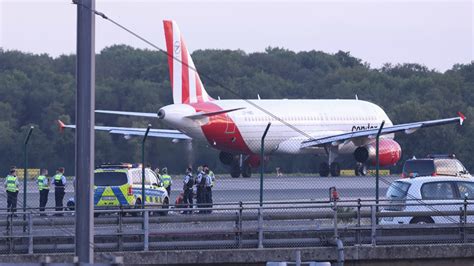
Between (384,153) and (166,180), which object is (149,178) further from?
(384,153)

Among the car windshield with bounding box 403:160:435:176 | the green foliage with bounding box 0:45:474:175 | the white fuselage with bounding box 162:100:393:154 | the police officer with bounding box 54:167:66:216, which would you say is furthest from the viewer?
the white fuselage with bounding box 162:100:393:154

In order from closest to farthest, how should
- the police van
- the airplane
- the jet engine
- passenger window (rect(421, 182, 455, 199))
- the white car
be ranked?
the white car → passenger window (rect(421, 182, 455, 199)) → the police van → the airplane → the jet engine

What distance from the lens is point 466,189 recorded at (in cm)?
2261

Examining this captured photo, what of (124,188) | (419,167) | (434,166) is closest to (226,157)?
(419,167)

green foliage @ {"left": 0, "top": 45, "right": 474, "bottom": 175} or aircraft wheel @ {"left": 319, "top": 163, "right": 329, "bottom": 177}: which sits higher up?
green foliage @ {"left": 0, "top": 45, "right": 474, "bottom": 175}

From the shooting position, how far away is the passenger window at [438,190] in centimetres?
2223

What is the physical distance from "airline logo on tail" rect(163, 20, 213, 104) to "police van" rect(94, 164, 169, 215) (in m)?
18.7

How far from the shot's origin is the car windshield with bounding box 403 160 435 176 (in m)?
34.6

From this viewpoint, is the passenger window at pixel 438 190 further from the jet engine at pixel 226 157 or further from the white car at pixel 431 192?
the jet engine at pixel 226 157

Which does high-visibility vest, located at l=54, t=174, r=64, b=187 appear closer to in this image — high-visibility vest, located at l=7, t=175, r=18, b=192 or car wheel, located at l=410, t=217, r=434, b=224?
high-visibility vest, located at l=7, t=175, r=18, b=192

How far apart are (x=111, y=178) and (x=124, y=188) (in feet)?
1.94

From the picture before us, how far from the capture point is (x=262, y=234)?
1806 centimetres

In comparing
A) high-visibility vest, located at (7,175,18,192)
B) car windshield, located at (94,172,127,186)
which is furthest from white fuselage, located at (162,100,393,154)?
high-visibility vest, located at (7,175,18,192)

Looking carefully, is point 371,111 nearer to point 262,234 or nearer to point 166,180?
point 166,180
